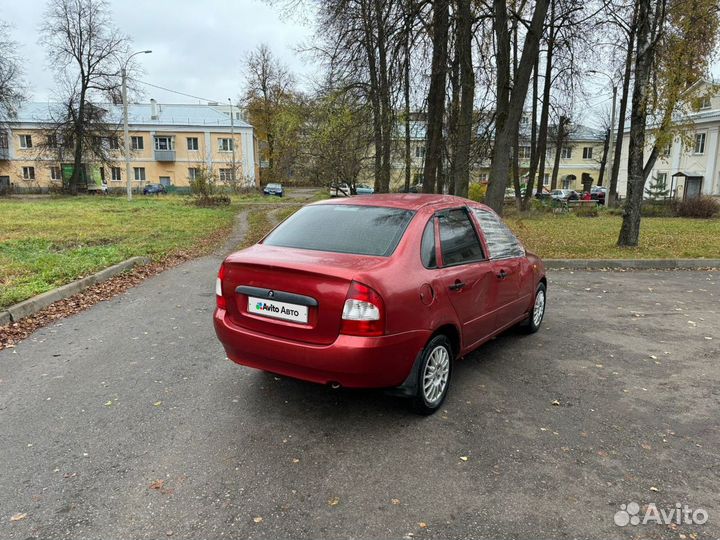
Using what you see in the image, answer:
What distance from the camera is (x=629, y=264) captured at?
10578 millimetres

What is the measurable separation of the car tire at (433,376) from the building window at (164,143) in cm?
5915

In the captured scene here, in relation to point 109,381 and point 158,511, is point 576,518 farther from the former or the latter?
point 109,381

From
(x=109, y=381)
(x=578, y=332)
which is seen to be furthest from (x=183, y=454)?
(x=578, y=332)

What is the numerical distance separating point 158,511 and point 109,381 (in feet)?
6.80

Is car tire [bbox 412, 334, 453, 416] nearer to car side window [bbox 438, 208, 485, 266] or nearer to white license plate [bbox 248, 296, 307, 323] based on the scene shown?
car side window [bbox 438, 208, 485, 266]

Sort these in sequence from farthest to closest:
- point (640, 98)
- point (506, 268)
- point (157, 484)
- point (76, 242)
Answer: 1. point (76, 242)
2. point (640, 98)
3. point (506, 268)
4. point (157, 484)

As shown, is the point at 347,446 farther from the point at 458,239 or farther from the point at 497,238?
the point at 497,238

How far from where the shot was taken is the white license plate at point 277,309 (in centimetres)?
341

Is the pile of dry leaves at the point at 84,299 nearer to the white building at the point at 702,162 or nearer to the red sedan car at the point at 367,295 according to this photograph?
the red sedan car at the point at 367,295

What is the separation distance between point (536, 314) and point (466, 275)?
221 cm

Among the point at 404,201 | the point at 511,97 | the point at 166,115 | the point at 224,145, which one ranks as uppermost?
the point at 166,115

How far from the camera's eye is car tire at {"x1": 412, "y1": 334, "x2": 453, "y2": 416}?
142 inches

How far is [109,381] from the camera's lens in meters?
4.36

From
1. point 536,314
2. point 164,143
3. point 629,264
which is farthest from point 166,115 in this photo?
point 536,314
